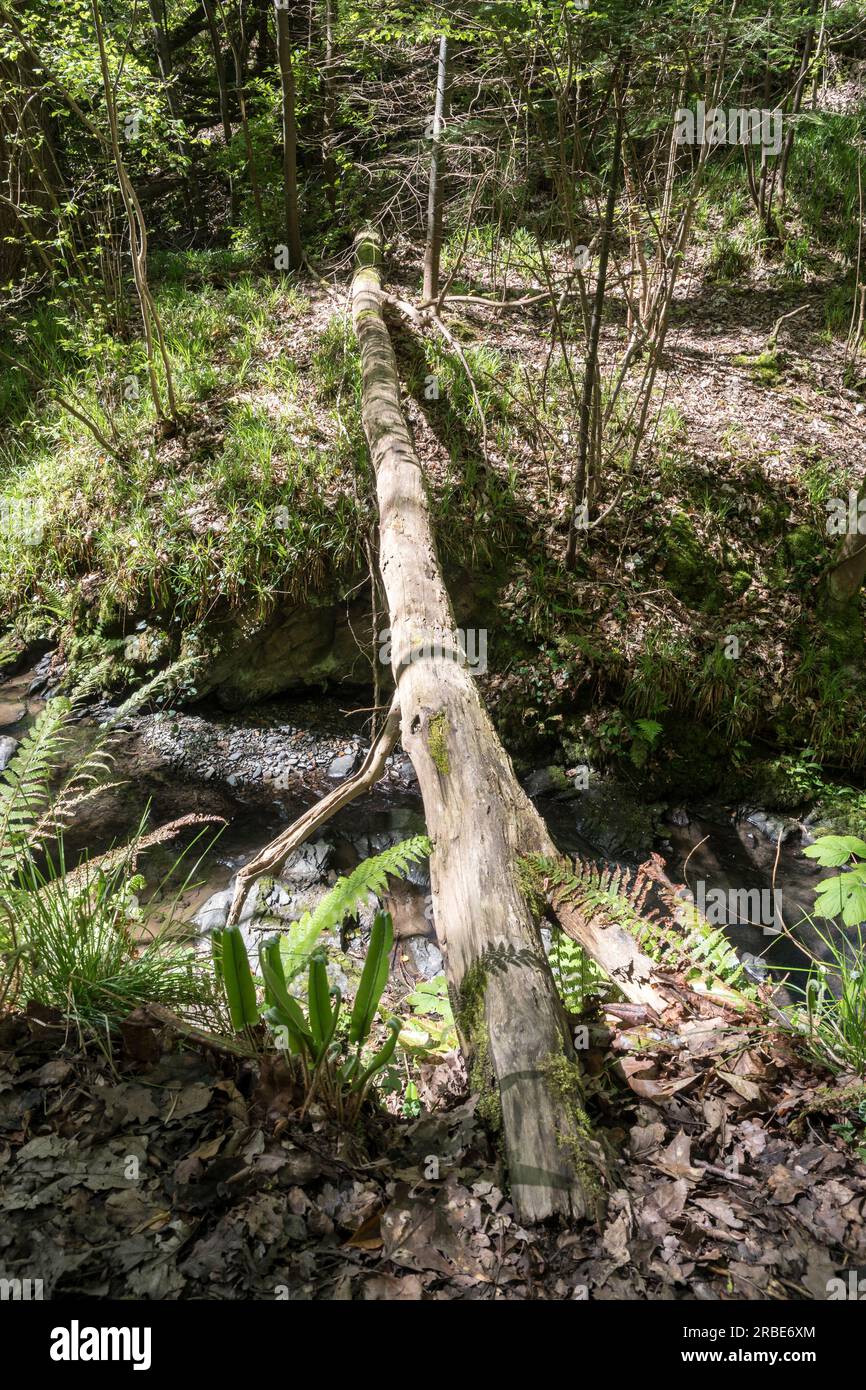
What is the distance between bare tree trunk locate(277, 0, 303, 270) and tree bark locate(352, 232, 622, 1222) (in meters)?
4.56

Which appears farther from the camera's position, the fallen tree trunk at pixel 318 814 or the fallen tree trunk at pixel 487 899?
the fallen tree trunk at pixel 318 814

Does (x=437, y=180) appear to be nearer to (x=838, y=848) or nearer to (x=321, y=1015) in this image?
(x=838, y=848)

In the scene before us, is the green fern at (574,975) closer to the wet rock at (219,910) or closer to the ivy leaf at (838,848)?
the ivy leaf at (838,848)

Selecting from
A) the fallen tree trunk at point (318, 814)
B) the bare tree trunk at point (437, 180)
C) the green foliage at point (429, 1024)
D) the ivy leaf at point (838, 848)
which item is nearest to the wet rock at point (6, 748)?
the fallen tree trunk at point (318, 814)

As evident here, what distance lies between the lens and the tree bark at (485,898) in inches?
66.1

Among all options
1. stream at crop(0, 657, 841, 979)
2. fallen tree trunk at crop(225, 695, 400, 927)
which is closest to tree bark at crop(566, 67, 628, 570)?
stream at crop(0, 657, 841, 979)

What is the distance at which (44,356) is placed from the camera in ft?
22.8

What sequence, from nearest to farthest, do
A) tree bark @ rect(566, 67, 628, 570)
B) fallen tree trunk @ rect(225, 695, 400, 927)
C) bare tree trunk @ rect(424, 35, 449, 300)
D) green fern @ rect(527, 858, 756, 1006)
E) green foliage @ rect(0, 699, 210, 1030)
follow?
green foliage @ rect(0, 699, 210, 1030), green fern @ rect(527, 858, 756, 1006), fallen tree trunk @ rect(225, 695, 400, 927), tree bark @ rect(566, 67, 628, 570), bare tree trunk @ rect(424, 35, 449, 300)

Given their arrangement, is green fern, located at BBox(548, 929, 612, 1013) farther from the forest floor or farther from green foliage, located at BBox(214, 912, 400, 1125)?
green foliage, located at BBox(214, 912, 400, 1125)

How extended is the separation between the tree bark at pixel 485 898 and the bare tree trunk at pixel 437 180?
2.96 meters

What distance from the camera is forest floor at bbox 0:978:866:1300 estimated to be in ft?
4.71

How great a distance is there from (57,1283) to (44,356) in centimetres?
758
